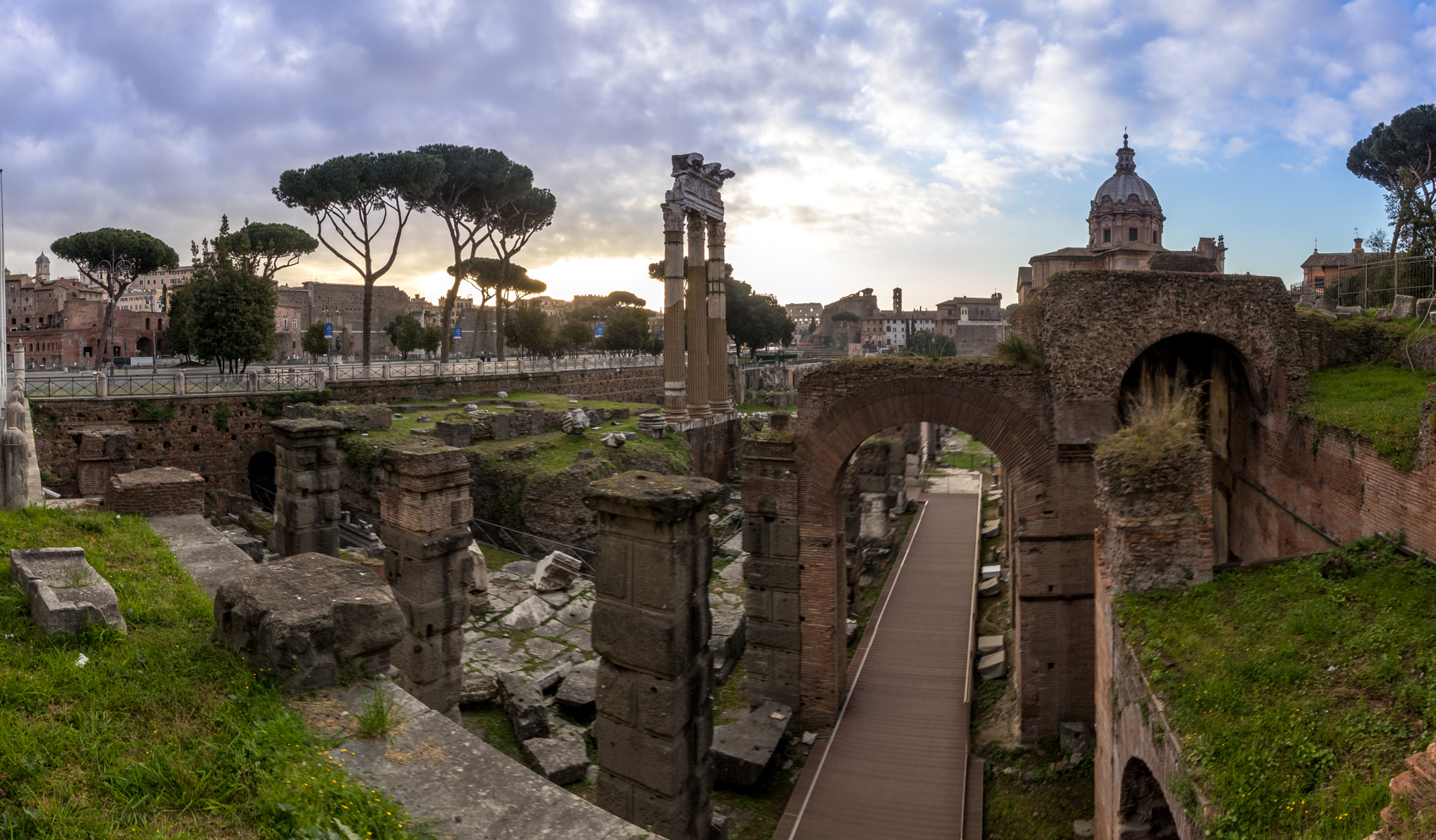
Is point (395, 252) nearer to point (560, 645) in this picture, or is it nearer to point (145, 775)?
point (560, 645)

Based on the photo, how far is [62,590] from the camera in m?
4.22

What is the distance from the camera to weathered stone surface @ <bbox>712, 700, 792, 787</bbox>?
316 inches

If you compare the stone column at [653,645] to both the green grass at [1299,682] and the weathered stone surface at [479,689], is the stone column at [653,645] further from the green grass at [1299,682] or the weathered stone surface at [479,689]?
the weathered stone surface at [479,689]

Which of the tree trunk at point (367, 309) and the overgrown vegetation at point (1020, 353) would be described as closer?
the overgrown vegetation at point (1020, 353)

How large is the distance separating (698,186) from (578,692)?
16486 millimetres

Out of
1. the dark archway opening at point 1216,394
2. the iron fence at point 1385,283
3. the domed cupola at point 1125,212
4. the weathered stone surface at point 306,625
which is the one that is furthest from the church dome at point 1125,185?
the weathered stone surface at point 306,625

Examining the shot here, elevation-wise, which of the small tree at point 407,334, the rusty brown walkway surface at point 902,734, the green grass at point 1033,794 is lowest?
the green grass at point 1033,794

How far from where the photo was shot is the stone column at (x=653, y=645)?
4.91 metres

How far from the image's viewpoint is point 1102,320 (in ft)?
29.6

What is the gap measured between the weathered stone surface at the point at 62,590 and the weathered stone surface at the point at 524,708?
3.84m

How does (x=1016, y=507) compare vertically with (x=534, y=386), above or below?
below

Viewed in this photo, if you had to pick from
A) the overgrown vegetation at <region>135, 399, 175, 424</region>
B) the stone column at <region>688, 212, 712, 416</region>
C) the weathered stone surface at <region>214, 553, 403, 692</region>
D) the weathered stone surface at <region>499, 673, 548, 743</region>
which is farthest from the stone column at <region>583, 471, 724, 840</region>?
the stone column at <region>688, 212, 712, 416</region>

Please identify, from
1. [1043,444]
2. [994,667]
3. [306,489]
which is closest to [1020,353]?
[1043,444]

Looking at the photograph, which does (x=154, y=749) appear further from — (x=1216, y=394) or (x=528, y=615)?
(x=1216, y=394)
